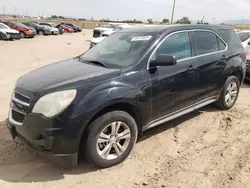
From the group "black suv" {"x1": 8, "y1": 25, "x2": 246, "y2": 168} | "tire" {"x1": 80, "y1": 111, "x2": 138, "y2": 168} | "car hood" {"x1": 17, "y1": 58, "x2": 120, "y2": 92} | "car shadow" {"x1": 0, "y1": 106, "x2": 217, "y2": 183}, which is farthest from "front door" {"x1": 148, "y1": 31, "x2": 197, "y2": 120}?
"car shadow" {"x1": 0, "y1": 106, "x2": 217, "y2": 183}

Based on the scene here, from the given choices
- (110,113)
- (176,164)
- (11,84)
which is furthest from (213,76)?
(11,84)

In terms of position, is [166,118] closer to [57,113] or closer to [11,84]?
[57,113]

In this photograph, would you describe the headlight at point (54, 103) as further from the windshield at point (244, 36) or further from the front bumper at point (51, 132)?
the windshield at point (244, 36)

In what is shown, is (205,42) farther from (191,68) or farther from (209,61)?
(191,68)

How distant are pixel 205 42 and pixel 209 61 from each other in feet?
1.17

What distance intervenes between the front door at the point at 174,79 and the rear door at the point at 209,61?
0.19 meters

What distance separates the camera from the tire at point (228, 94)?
4.91 meters

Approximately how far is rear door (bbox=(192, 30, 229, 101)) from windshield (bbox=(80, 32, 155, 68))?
1030 mm

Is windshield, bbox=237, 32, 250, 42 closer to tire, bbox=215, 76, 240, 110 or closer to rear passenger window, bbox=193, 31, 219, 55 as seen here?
tire, bbox=215, 76, 240, 110

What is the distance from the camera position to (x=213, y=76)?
4477 millimetres

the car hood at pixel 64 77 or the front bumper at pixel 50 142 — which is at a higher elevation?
the car hood at pixel 64 77

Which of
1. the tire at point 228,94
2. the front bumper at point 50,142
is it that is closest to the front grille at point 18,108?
the front bumper at point 50,142

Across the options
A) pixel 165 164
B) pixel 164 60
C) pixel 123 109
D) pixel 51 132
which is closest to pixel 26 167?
pixel 51 132

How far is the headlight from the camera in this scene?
2.76m
